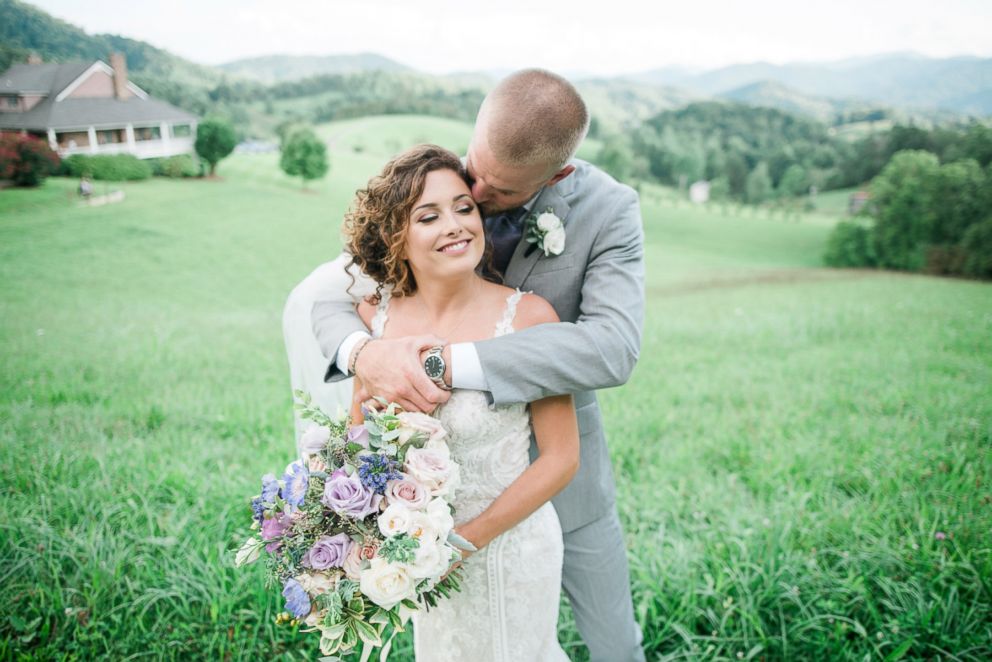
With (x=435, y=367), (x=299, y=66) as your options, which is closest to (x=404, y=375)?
(x=435, y=367)

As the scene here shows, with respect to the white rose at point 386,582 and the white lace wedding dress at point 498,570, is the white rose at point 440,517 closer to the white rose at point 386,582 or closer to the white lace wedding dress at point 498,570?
the white rose at point 386,582

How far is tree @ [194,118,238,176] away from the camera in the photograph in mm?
6965

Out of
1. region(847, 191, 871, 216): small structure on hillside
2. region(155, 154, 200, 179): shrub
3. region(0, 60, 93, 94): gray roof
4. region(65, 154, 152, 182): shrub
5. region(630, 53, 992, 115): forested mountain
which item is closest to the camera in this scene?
region(0, 60, 93, 94): gray roof

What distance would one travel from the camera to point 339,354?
1.87 m

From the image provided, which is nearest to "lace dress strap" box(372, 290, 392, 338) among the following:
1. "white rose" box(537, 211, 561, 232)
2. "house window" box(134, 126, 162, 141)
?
"white rose" box(537, 211, 561, 232)

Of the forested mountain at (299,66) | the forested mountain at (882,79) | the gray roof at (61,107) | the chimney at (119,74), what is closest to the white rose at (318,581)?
the gray roof at (61,107)

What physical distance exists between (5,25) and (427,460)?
5539mm

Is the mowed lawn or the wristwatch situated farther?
the mowed lawn

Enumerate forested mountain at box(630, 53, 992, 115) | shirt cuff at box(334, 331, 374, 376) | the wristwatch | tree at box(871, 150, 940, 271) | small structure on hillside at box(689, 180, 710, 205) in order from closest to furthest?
the wristwatch < shirt cuff at box(334, 331, 374, 376) < forested mountain at box(630, 53, 992, 115) < tree at box(871, 150, 940, 271) < small structure on hillside at box(689, 180, 710, 205)

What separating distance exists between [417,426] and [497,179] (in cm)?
84

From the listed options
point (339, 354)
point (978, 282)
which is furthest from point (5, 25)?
point (978, 282)

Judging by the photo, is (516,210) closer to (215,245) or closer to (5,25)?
(5,25)

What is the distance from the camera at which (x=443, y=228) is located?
5.76ft

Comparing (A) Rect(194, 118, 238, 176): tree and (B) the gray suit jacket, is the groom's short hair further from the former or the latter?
(A) Rect(194, 118, 238, 176): tree
